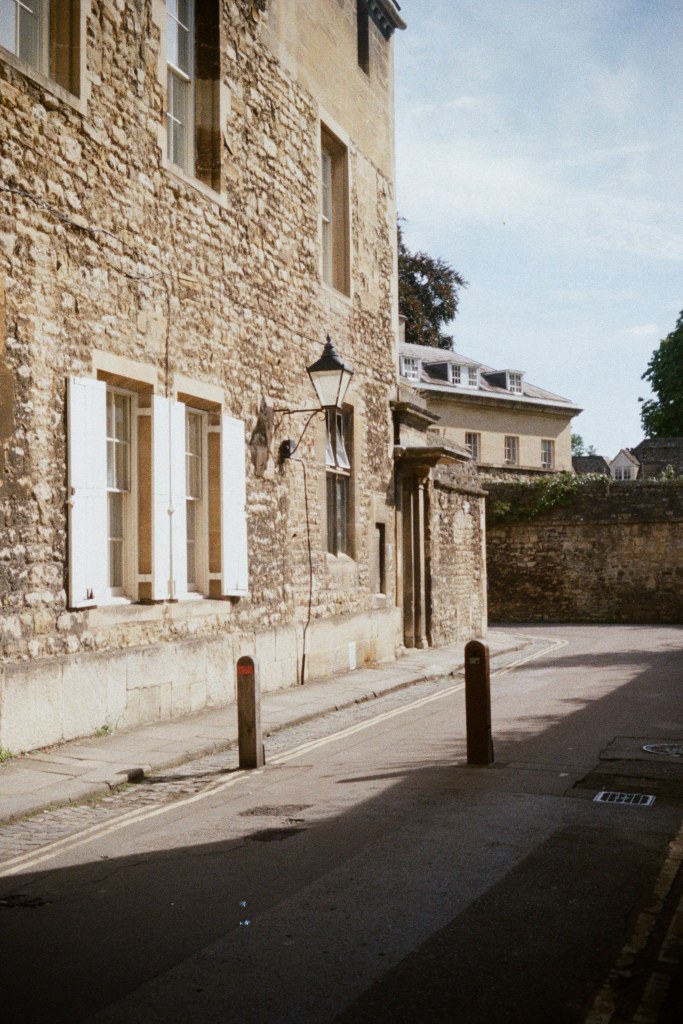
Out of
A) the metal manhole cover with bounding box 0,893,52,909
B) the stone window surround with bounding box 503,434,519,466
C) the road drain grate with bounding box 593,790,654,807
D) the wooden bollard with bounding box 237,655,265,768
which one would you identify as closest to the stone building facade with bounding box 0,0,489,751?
the wooden bollard with bounding box 237,655,265,768

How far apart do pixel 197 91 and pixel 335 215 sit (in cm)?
419

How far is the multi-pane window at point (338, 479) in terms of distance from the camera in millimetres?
15531

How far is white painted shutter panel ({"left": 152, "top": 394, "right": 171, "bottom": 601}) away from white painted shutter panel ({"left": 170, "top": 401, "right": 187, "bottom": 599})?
0.11 metres

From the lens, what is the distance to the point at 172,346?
11133 millimetres

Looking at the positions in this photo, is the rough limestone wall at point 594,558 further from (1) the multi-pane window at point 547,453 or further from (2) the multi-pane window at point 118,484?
(2) the multi-pane window at point 118,484

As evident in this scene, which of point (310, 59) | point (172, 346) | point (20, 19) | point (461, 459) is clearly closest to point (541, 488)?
point (461, 459)

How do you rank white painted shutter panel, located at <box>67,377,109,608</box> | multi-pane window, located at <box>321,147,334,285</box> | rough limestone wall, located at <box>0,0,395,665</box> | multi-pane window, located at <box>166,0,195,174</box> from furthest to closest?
multi-pane window, located at <box>321,147,334,285</box>
multi-pane window, located at <box>166,0,195,174</box>
white painted shutter panel, located at <box>67,377,109,608</box>
rough limestone wall, located at <box>0,0,395,665</box>

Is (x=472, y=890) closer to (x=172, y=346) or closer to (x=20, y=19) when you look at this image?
(x=172, y=346)

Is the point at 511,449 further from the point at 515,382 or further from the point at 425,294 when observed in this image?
the point at 425,294

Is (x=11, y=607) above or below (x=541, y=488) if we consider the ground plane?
below

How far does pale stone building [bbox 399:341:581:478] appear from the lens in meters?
44.0

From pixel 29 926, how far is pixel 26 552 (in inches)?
187

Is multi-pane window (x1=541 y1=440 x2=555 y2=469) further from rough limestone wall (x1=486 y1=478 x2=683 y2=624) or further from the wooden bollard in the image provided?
the wooden bollard

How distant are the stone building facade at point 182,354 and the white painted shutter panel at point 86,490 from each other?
25 mm
